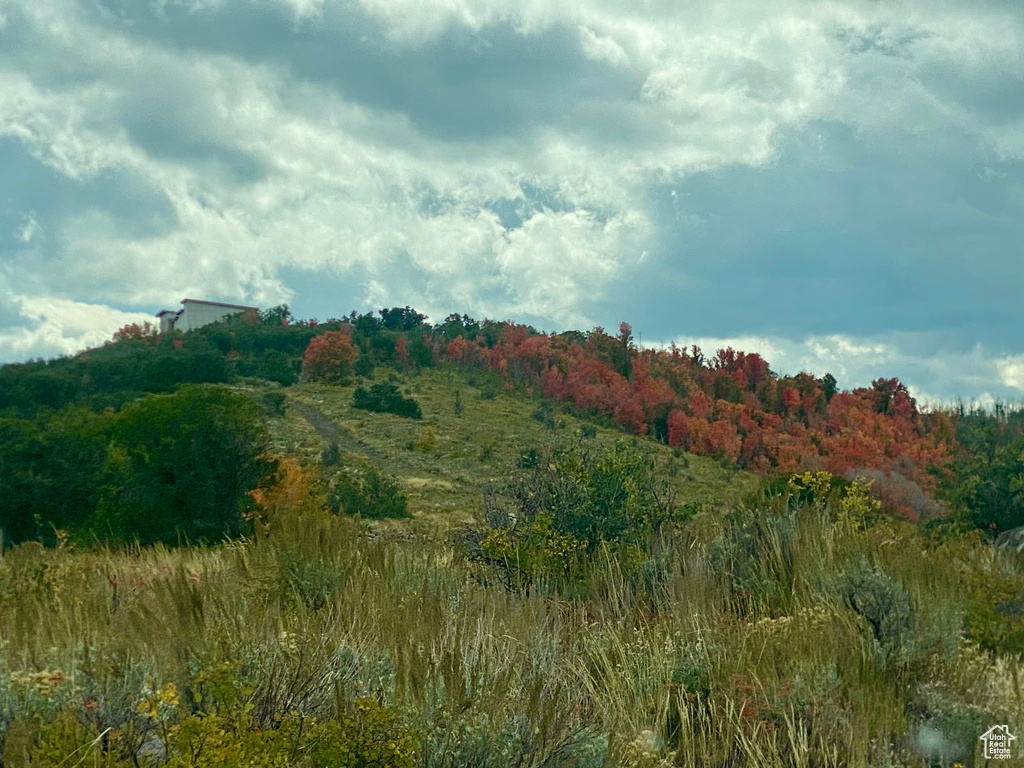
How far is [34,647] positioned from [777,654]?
449 centimetres

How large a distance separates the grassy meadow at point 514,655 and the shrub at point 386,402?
49840mm

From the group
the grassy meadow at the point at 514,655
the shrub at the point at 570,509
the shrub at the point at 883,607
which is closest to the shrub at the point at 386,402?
the shrub at the point at 570,509

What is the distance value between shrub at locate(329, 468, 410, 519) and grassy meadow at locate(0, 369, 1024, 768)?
24.1m

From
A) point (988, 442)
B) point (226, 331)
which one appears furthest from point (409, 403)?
point (988, 442)

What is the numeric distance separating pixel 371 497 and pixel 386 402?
2439 cm

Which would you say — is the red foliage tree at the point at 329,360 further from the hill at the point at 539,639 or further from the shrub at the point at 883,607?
the shrub at the point at 883,607

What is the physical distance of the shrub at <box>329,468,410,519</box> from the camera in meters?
33.6

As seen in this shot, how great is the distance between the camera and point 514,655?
4988 mm

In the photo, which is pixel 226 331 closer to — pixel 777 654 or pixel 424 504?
pixel 424 504

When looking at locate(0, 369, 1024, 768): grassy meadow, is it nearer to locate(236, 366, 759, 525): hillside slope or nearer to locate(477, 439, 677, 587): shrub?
locate(477, 439, 677, 587): shrub

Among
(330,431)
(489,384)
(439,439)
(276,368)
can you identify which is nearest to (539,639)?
(439,439)

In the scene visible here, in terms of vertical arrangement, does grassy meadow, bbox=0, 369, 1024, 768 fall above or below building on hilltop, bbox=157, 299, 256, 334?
below

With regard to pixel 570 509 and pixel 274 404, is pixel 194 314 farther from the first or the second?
pixel 570 509

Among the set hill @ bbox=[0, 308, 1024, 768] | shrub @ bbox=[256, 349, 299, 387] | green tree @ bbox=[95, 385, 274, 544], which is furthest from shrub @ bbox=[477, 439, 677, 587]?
shrub @ bbox=[256, 349, 299, 387]
